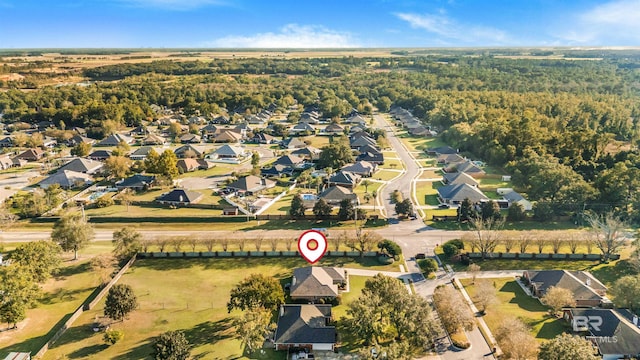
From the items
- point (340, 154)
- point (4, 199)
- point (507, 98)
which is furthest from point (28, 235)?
point (507, 98)

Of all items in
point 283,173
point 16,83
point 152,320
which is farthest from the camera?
point 16,83

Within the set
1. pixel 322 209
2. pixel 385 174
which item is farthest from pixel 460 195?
pixel 322 209

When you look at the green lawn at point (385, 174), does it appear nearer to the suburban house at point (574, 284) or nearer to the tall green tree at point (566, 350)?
the suburban house at point (574, 284)

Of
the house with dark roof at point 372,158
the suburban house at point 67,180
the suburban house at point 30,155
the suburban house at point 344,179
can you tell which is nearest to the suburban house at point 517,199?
the suburban house at point 344,179

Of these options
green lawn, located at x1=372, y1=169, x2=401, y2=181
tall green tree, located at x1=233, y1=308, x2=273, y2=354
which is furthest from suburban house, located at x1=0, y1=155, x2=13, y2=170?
tall green tree, located at x1=233, y1=308, x2=273, y2=354

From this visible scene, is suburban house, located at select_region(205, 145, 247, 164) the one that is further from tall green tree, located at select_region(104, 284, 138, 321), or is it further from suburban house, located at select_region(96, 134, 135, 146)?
tall green tree, located at select_region(104, 284, 138, 321)

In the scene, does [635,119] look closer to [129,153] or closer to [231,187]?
[231,187]
